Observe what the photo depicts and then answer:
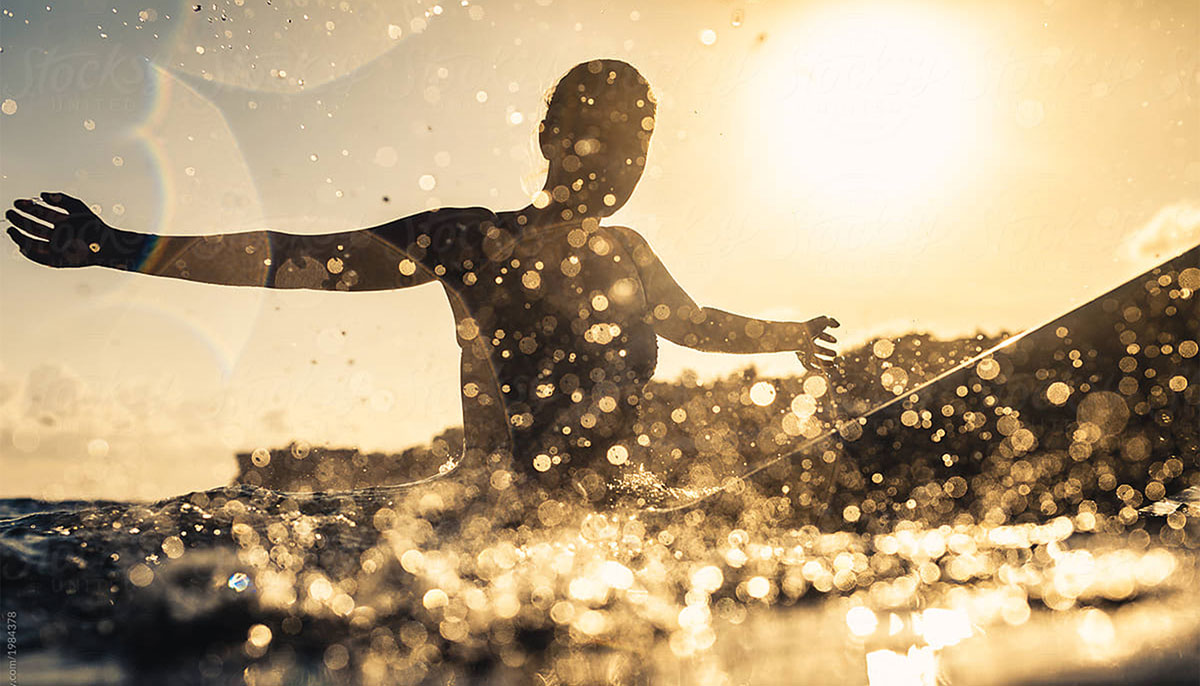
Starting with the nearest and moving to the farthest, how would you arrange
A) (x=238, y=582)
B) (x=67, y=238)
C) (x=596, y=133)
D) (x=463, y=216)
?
(x=238, y=582), (x=67, y=238), (x=463, y=216), (x=596, y=133)

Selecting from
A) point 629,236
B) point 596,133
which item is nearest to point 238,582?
point 629,236

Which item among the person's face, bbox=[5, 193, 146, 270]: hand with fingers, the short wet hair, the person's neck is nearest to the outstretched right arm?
bbox=[5, 193, 146, 270]: hand with fingers

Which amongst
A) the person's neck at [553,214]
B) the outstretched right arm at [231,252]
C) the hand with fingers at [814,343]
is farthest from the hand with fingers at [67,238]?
the hand with fingers at [814,343]

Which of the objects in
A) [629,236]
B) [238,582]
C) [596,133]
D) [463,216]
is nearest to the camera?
[238,582]

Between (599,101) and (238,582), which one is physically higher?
(599,101)

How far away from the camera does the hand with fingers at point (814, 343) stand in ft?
10.1

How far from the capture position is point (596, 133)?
2.94 m

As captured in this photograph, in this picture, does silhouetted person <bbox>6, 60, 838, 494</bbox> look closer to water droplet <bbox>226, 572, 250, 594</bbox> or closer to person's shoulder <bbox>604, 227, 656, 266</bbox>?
person's shoulder <bbox>604, 227, 656, 266</bbox>

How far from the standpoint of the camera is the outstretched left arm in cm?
309

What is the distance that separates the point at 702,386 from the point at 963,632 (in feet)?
9.29

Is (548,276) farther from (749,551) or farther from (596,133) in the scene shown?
(749,551)

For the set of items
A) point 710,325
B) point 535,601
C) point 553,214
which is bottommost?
point 535,601

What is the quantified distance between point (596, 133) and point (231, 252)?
4.81 ft

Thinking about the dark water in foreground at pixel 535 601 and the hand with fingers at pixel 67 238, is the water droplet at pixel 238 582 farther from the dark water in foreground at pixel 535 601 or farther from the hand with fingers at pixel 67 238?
the hand with fingers at pixel 67 238
